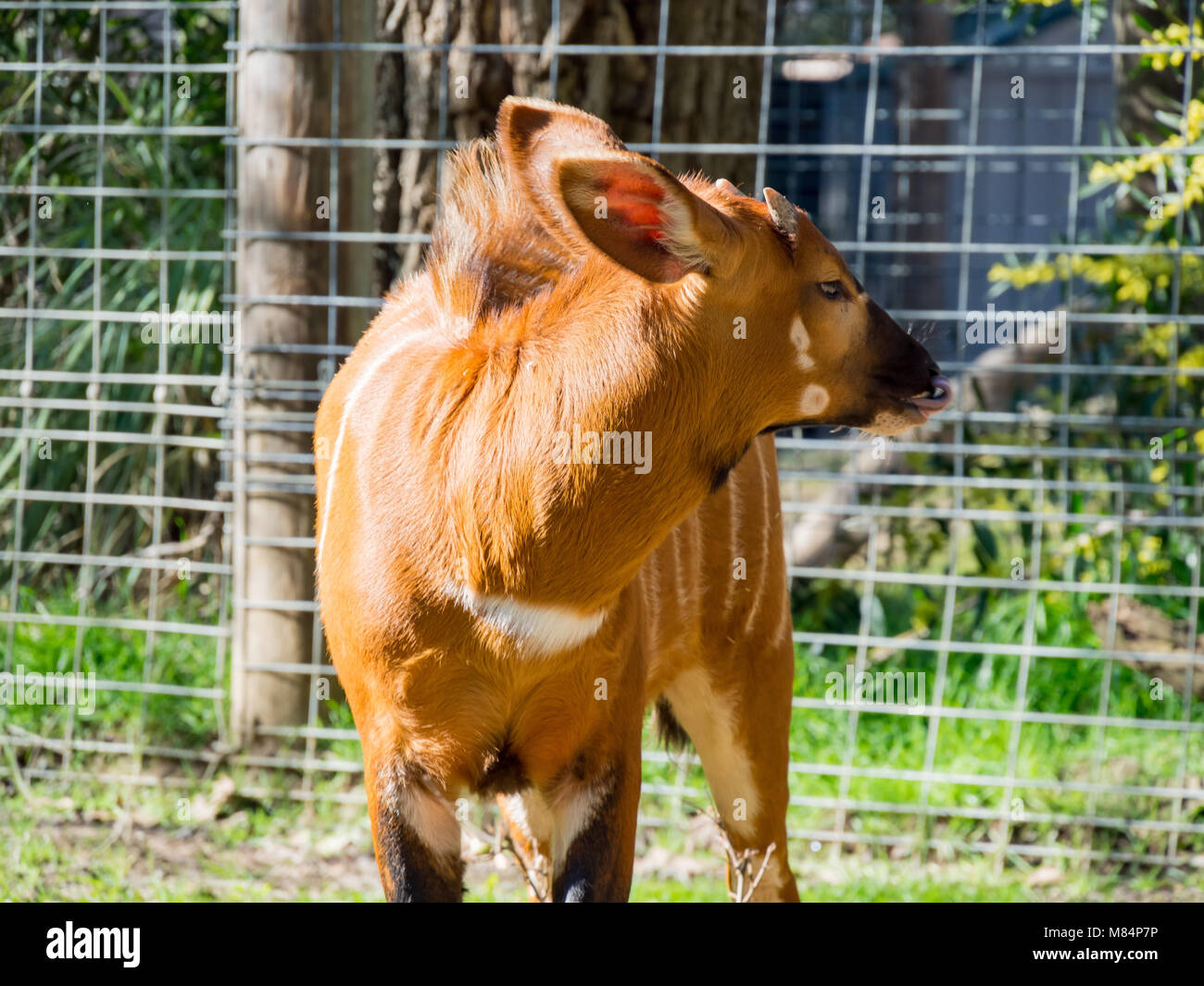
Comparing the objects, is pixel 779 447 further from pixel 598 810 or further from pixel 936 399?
pixel 598 810

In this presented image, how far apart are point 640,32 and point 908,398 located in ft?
7.92

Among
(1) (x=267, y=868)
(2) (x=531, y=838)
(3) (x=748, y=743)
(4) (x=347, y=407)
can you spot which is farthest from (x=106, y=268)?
(3) (x=748, y=743)

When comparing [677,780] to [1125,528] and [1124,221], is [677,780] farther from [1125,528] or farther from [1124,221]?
[1124,221]

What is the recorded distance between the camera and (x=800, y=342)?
7.68 feet

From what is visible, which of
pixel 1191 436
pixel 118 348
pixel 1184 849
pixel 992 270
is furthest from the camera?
pixel 118 348

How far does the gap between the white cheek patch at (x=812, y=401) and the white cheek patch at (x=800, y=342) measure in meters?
0.05

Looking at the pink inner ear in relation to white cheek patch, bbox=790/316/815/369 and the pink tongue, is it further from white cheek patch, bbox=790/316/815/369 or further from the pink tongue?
the pink tongue

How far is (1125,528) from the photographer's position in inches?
182

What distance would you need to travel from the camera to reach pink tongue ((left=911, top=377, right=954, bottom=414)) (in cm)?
244

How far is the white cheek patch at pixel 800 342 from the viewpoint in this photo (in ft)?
7.66

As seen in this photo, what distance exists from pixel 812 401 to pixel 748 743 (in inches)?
44.1

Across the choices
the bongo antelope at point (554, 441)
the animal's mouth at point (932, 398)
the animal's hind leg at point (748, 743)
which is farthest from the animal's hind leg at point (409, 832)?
the animal's mouth at point (932, 398)

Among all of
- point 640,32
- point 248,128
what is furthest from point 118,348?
point 640,32
